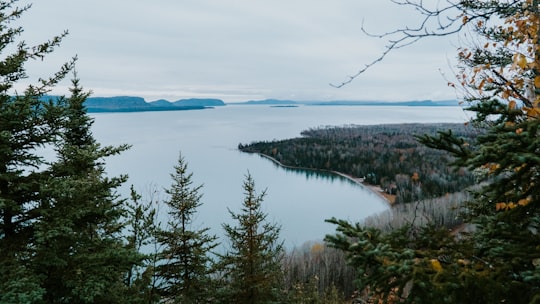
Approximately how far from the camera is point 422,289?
1913mm

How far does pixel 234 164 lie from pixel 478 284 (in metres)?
59.1

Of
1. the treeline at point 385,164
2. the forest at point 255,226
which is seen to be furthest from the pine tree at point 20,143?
the treeline at point 385,164

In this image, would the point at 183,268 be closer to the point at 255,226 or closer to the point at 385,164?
the point at 255,226

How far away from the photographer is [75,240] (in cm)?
562

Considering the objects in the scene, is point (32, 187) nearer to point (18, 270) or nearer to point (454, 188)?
point (18, 270)

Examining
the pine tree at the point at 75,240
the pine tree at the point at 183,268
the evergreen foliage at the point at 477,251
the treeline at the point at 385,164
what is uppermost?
the evergreen foliage at the point at 477,251

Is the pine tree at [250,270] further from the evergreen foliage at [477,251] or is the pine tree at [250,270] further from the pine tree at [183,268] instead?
the evergreen foliage at [477,251]

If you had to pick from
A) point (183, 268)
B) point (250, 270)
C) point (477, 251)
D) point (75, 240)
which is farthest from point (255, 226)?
point (477, 251)

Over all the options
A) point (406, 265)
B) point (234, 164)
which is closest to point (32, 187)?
point (406, 265)

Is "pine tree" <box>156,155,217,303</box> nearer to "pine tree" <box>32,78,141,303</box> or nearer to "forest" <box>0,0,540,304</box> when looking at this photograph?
"forest" <box>0,0,540,304</box>

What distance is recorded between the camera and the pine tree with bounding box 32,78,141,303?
5.07 meters

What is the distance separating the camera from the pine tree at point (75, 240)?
507cm

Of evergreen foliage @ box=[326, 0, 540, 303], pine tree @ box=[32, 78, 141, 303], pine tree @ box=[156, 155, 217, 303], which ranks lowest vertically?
pine tree @ box=[156, 155, 217, 303]

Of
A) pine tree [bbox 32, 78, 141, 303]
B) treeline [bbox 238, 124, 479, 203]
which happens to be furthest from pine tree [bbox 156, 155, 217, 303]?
treeline [bbox 238, 124, 479, 203]
